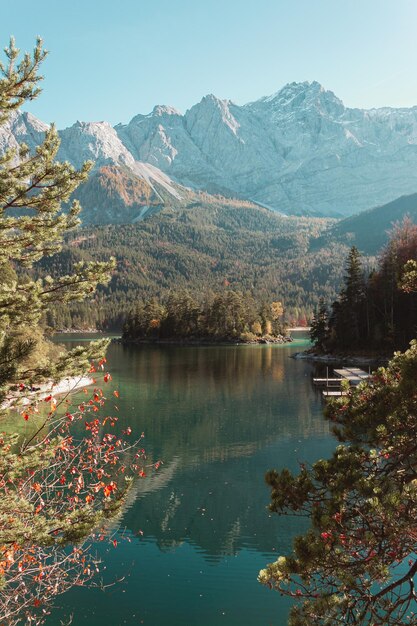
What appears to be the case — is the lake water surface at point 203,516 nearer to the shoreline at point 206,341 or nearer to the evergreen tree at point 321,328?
the evergreen tree at point 321,328

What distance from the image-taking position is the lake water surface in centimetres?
1636

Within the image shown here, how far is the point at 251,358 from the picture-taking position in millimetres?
100562

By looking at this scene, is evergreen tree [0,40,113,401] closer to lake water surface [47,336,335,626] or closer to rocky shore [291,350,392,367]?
lake water surface [47,336,335,626]

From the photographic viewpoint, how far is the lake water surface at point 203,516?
16.4 m

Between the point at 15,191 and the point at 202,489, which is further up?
the point at 15,191

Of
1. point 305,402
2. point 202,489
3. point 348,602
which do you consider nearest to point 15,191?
point 348,602

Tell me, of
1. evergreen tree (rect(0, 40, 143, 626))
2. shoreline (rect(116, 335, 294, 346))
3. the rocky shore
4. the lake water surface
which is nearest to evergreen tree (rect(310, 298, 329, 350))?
the rocky shore

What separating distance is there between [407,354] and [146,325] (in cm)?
15083

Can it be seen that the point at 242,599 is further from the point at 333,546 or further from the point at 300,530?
the point at 333,546

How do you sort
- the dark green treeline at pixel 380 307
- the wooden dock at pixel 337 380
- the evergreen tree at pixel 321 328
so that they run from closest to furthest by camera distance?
the wooden dock at pixel 337 380 < the dark green treeline at pixel 380 307 < the evergreen tree at pixel 321 328

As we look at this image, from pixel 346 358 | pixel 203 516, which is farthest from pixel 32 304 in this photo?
pixel 346 358

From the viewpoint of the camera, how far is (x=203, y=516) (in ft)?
77.1

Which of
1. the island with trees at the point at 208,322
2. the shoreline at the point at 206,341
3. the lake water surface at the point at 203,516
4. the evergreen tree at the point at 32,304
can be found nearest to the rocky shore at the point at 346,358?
the lake water surface at the point at 203,516

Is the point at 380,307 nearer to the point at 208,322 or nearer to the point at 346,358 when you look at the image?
the point at 346,358
